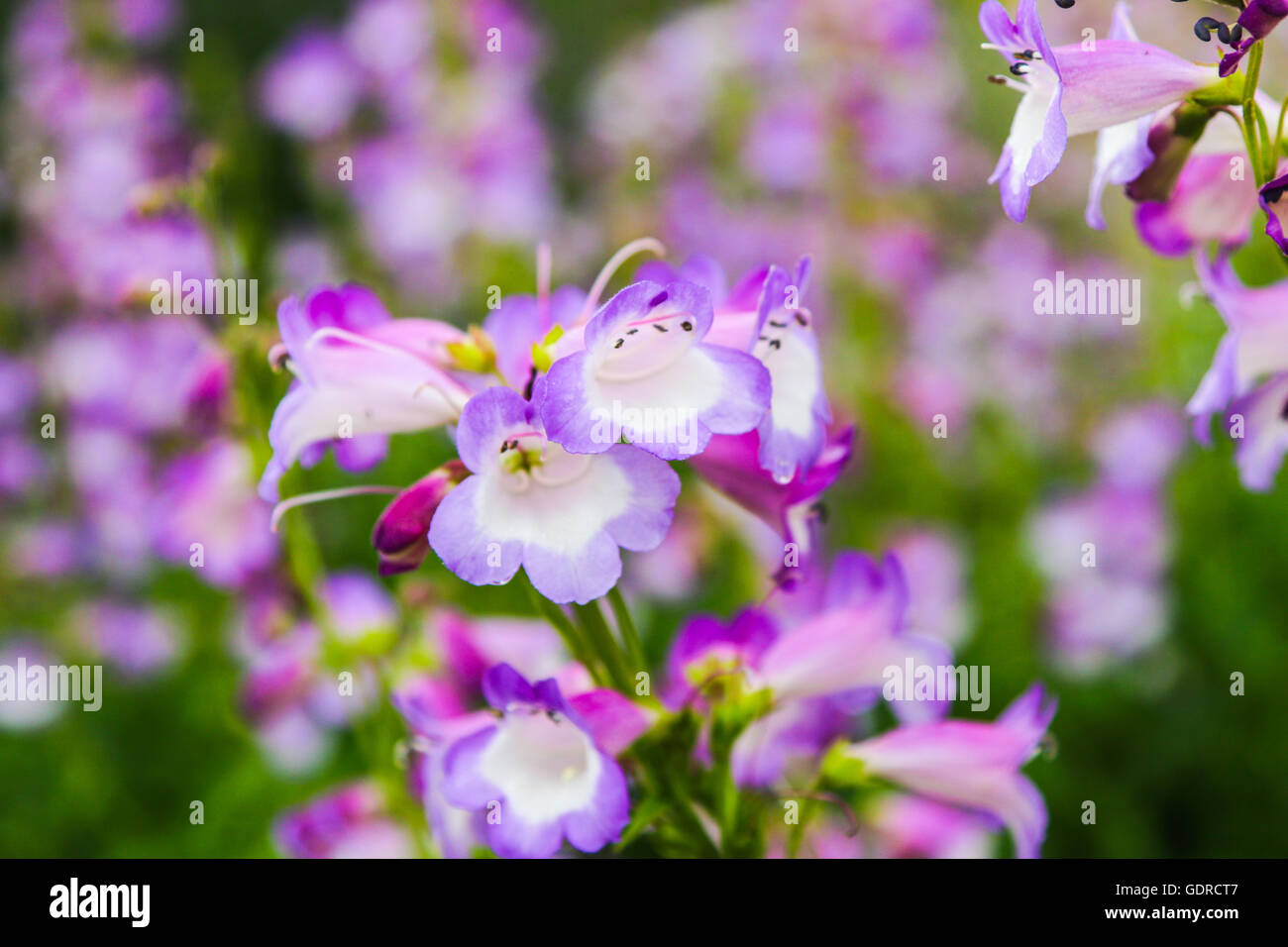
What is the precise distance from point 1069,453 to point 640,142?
1741 mm

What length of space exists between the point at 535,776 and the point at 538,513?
0.22m

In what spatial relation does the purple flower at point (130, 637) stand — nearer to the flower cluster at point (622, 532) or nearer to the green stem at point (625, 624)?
the flower cluster at point (622, 532)

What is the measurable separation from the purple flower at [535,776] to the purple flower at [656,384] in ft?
0.66

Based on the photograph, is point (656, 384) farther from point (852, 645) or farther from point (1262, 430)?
point (1262, 430)

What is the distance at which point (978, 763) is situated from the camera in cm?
110

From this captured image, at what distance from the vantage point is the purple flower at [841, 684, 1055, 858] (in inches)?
43.2

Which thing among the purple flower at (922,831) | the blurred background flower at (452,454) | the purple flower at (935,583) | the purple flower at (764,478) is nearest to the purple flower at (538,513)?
the purple flower at (764,478)

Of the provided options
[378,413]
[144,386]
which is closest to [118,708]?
[144,386]

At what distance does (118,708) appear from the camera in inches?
116

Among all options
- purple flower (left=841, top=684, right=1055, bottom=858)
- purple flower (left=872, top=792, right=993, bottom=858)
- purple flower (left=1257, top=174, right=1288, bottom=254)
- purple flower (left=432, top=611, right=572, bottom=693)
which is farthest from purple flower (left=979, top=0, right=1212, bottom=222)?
purple flower (left=872, top=792, right=993, bottom=858)

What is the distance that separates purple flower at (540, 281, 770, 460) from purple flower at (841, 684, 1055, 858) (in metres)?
0.42

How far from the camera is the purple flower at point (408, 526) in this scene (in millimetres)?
959
